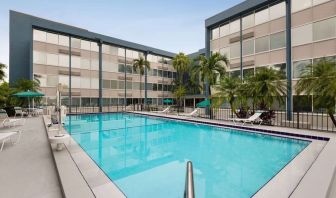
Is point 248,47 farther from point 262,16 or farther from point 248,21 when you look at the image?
point 262,16

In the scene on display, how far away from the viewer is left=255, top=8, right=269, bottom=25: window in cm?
1687

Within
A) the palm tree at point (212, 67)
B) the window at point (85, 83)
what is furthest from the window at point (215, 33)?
the window at point (85, 83)

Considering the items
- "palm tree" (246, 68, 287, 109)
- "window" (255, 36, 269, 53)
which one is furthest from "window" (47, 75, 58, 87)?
"window" (255, 36, 269, 53)

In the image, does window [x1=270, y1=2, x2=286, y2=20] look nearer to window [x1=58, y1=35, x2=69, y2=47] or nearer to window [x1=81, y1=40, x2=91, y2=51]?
window [x1=81, y1=40, x2=91, y2=51]

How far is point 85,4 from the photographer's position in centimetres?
1360

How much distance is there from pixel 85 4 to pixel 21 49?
1671 centimetres

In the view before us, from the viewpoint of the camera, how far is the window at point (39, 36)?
22.5 meters

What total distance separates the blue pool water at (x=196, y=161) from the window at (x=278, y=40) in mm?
9951

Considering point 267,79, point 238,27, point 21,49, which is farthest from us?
point 21,49

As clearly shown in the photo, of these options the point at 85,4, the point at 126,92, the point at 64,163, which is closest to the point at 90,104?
the point at 126,92

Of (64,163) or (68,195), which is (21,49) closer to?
(64,163)

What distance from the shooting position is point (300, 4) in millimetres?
14578

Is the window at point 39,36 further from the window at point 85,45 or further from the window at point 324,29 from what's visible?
the window at point 324,29

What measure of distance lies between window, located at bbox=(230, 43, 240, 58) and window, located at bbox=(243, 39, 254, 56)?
645 mm
